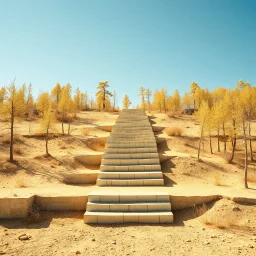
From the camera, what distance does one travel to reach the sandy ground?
528 cm

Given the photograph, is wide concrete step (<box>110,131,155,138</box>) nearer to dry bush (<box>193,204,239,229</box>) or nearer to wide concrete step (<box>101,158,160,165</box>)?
wide concrete step (<box>101,158,160,165</box>)

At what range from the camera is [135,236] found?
→ 6039mm

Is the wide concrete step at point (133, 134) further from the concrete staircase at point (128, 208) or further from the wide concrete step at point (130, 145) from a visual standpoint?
the concrete staircase at point (128, 208)

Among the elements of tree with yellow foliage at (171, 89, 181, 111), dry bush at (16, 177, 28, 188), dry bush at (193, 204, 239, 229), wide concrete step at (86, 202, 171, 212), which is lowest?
dry bush at (193, 204, 239, 229)

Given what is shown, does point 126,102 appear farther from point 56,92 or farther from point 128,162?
point 128,162

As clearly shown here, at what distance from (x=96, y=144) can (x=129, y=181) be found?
22.9ft

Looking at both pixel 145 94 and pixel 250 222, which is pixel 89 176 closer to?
pixel 250 222

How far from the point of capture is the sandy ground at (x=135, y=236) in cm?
528

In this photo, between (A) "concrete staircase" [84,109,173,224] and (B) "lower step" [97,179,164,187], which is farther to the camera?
(B) "lower step" [97,179,164,187]

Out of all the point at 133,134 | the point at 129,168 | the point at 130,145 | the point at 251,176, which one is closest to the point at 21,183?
the point at 129,168

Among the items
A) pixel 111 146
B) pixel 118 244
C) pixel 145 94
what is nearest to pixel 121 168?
pixel 111 146

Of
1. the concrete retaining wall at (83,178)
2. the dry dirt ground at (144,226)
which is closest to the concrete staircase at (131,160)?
the concrete retaining wall at (83,178)

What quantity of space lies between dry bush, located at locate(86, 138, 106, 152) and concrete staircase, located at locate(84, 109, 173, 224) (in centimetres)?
120

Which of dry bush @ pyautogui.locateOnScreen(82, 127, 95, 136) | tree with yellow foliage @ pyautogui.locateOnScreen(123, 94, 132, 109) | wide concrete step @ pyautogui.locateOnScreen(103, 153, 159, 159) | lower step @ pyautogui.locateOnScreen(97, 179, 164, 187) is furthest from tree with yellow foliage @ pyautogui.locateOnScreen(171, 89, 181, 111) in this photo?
lower step @ pyautogui.locateOnScreen(97, 179, 164, 187)
